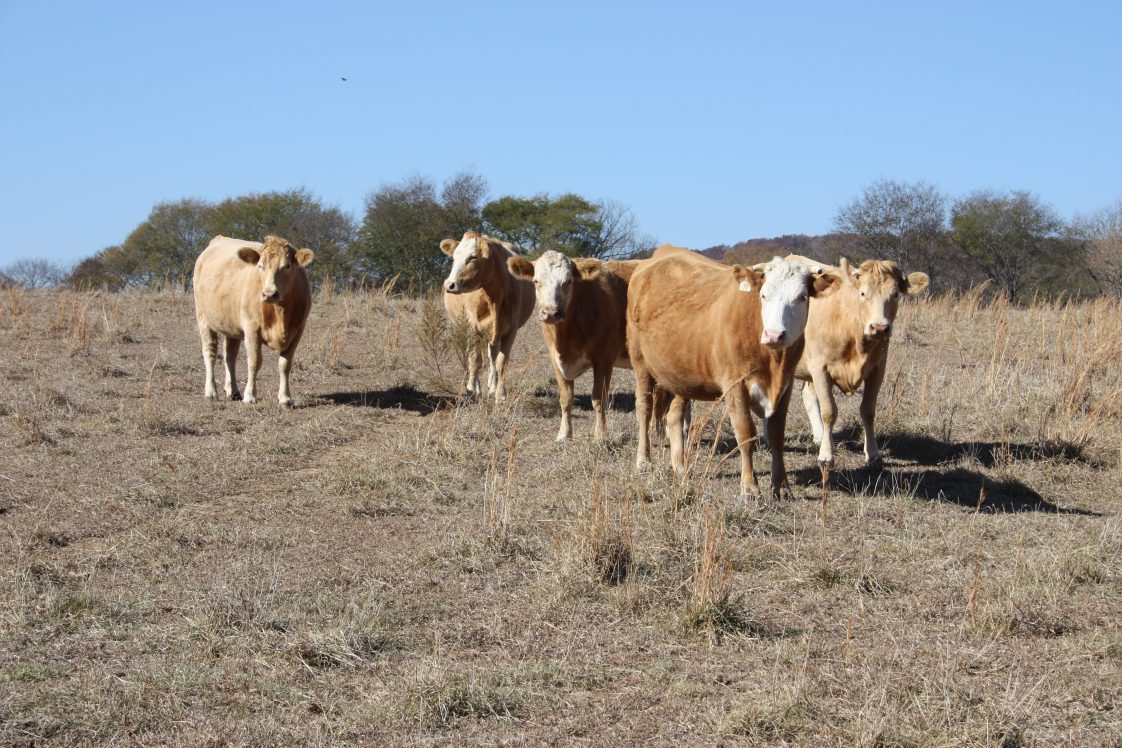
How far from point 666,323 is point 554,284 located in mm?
1648

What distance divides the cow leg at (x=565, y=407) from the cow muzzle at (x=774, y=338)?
9.52 ft

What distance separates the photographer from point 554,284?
976cm

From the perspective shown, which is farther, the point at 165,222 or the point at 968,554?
the point at 165,222

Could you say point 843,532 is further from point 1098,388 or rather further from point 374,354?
point 374,354

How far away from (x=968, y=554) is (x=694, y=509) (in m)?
1.52

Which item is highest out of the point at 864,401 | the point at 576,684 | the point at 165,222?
the point at 165,222

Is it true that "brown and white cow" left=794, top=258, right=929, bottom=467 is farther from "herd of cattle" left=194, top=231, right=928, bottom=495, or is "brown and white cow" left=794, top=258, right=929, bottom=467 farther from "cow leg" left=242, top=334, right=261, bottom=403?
"cow leg" left=242, top=334, right=261, bottom=403

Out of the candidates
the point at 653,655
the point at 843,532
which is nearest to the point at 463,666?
the point at 653,655

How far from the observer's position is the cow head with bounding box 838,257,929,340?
28.7ft

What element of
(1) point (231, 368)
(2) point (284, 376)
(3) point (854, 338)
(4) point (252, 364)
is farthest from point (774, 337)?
(1) point (231, 368)

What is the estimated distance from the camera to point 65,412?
Result: 10125 mm

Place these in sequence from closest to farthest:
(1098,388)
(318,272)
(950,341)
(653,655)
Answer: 1. (653,655)
2. (1098,388)
3. (950,341)
4. (318,272)

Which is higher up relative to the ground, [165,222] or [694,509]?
[165,222]

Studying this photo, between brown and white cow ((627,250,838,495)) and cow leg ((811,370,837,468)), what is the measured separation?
0.81 meters
